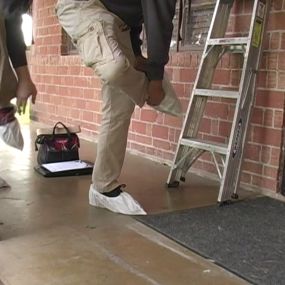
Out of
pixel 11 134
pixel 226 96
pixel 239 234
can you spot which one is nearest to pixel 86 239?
pixel 11 134

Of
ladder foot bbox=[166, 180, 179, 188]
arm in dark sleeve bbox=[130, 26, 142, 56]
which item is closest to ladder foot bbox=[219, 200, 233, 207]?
ladder foot bbox=[166, 180, 179, 188]

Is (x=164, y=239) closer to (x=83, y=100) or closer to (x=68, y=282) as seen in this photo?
(x=68, y=282)

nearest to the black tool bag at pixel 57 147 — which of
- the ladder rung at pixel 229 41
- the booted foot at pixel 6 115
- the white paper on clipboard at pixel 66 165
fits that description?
the white paper on clipboard at pixel 66 165

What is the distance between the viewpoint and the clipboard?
3.70 m

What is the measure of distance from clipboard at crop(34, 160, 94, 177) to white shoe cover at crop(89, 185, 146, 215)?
2.76ft

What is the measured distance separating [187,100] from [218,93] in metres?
0.73

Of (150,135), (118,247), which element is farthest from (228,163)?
(150,135)

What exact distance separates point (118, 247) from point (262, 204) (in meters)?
1.15

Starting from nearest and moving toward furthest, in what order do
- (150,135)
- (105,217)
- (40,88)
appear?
1. (105,217)
2. (150,135)
3. (40,88)

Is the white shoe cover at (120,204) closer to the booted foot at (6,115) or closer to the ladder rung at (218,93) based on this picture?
the booted foot at (6,115)

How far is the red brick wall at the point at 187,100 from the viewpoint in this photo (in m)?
3.25

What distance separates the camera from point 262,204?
3.11 m

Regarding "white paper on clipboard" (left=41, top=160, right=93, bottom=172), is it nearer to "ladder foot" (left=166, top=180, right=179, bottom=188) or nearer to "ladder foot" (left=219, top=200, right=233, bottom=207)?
"ladder foot" (left=166, top=180, right=179, bottom=188)

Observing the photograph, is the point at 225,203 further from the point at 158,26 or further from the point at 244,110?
the point at 158,26
